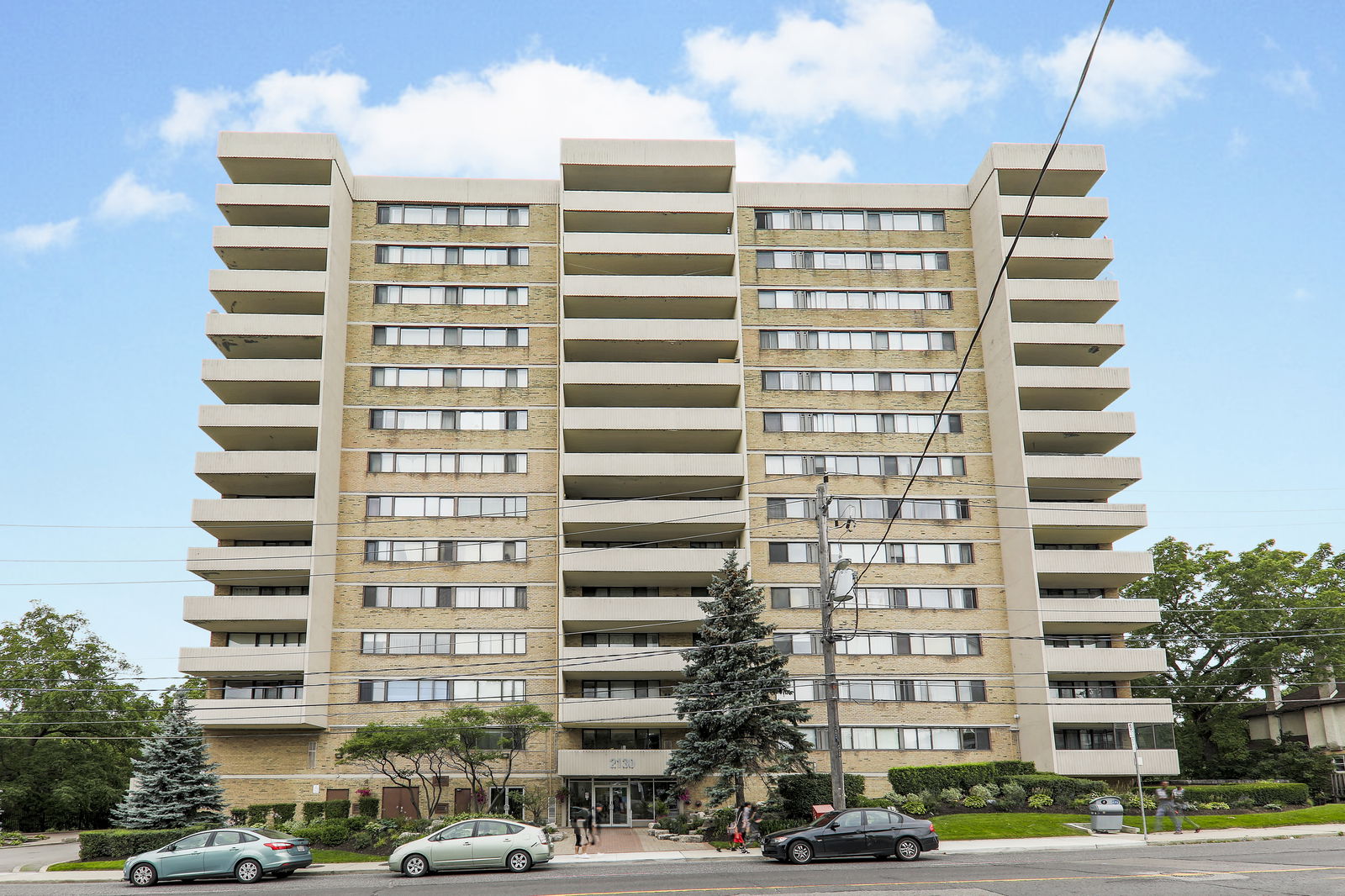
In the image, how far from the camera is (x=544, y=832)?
28.0m

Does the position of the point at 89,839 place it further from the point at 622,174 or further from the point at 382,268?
the point at 622,174

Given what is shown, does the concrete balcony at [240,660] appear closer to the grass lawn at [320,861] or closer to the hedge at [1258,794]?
the grass lawn at [320,861]

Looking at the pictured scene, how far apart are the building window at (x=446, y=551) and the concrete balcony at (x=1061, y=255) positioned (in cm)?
2809

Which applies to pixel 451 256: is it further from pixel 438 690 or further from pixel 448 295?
pixel 438 690

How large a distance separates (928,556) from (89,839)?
117ft

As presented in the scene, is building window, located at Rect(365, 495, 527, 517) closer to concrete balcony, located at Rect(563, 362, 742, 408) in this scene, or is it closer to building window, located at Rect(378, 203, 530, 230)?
concrete balcony, located at Rect(563, 362, 742, 408)

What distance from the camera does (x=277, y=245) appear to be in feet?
169

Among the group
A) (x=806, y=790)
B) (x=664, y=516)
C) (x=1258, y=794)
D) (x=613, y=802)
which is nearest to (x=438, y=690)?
(x=613, y=802)

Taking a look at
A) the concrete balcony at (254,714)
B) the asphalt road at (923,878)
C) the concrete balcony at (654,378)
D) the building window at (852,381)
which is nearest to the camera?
the asphalt road at (923,878)

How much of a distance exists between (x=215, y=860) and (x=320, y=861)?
491cm

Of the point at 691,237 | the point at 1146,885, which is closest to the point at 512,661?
the point at 691,237

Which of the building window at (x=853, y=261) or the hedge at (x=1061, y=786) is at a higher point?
the building window at (x=853, y=261)

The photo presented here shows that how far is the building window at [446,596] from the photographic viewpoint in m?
48.8

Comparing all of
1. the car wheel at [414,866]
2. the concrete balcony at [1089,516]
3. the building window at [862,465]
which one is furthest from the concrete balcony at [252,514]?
the concrete balcony at [1089,516]
